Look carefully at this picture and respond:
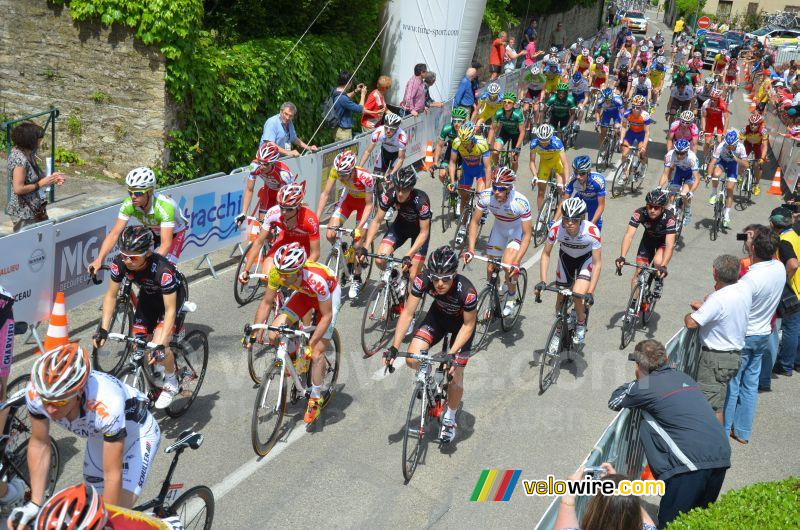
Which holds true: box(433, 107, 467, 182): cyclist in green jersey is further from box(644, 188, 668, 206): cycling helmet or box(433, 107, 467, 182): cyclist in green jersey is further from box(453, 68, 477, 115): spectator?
box(644, 188, 668, 206): cycling helmet

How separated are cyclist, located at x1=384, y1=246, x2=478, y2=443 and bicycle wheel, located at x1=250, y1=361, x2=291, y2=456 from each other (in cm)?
112

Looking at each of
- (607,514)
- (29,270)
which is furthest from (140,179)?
(607,514)

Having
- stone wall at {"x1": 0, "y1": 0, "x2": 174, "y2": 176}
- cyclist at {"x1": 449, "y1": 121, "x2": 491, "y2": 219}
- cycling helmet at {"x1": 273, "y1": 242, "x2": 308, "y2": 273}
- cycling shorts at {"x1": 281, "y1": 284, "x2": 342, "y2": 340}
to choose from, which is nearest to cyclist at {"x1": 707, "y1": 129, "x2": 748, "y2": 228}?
cyclist at {"x1": 449, "y1": 121, "x2": 491, "y2": 219}

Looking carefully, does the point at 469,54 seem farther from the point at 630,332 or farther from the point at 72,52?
the point at 630,332

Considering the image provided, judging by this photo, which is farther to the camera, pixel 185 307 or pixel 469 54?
pixel 469 54

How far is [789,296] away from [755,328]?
1668mm

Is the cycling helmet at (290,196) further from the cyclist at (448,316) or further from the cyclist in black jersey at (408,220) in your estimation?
the cyclist at (448,316)

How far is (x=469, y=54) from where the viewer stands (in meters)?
22.4

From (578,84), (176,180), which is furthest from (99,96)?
(578,84)

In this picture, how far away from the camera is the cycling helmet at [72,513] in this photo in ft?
12.7

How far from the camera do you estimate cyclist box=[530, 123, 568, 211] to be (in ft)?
47.4

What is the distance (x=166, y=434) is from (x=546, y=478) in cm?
364

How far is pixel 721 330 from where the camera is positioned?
27.3 feet

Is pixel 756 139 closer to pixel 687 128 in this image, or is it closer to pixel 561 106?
pixel 687 128
